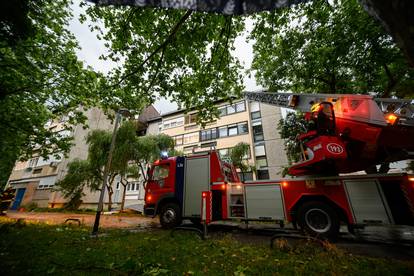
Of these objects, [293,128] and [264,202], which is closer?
[264,202]

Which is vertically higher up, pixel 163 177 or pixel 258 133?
pixel 258 133

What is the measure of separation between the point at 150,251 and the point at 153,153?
14405 millimetres

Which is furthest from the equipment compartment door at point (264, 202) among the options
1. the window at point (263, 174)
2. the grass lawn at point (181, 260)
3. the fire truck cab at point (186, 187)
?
the window at point (263, 174)

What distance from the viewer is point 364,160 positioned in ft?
20.7

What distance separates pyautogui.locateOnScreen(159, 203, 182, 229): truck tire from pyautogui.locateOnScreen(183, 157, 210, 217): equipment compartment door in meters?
0.36

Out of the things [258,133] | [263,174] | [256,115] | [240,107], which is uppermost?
[240,107]

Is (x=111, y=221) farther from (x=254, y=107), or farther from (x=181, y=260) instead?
(x=254, y=107)

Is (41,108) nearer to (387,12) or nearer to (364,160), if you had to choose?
(387,12)

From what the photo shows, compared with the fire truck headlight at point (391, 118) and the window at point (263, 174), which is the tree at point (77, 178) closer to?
the window at point (263, 174)

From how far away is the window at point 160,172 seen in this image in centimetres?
925

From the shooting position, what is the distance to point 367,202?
564cm

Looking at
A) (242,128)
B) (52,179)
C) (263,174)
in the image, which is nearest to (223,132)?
(242,128)

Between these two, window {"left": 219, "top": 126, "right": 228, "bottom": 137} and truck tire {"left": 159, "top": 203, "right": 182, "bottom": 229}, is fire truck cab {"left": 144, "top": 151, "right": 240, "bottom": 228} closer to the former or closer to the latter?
truck tire {"left": 159, "top": 203, "right": 182, "bottom": 229}

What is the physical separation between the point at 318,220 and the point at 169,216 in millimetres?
5937
